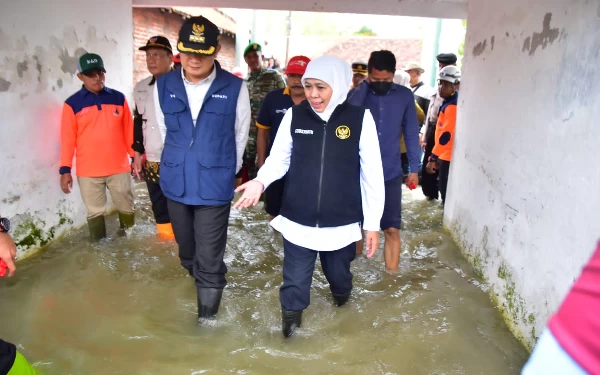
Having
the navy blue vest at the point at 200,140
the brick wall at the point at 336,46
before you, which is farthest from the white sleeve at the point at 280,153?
the brick wall at the point at 336,46

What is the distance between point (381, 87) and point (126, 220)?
292 cm

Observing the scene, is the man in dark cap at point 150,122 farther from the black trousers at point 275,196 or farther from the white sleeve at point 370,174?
the white sleeve at point 370,174

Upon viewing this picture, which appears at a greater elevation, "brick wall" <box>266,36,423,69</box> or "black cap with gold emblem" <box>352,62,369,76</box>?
"brick wall" <box>266,36,423,69</box>

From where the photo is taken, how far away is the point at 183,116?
3.02 m

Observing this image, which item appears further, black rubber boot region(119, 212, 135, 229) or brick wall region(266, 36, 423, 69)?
brick wall region(266, 36, 423, 69)

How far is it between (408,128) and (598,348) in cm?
321

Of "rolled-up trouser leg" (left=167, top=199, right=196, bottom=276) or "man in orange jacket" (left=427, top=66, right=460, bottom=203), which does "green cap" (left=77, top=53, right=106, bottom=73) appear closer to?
"rolled-up trouser leg" (left=167, top=199, right=196, bottom=276)

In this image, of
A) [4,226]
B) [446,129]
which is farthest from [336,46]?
[4,226]

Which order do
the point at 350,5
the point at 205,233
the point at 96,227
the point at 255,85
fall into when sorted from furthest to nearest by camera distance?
the point at 350,5 → the point at 255,85 → the point at 96,227 → the point at 205,233

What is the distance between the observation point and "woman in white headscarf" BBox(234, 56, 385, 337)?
9.15 feet

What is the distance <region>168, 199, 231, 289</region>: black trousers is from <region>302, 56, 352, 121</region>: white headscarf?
0.98 meters

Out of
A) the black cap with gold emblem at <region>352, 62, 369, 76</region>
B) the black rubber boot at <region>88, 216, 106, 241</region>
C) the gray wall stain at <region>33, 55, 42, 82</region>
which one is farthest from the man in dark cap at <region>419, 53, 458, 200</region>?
the gray wall stain at <region>33, 55, 42, 82</region>

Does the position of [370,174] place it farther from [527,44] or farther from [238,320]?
[527,44]

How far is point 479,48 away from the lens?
4.58m
